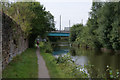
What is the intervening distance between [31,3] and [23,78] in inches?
928

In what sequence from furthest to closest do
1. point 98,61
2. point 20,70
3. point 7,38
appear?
point 98,61 → point 7,38 → point 20,70

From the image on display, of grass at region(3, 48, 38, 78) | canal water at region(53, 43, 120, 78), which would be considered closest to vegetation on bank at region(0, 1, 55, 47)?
canal water at region(53, 43, 120, 78)

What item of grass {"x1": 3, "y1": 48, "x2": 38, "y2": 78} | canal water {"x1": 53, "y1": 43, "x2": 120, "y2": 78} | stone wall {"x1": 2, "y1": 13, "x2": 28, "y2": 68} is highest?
stone wall {"x1": 2, "y1": 13, "x2": 28, "y2": 68}

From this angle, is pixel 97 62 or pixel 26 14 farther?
pixel 26 14

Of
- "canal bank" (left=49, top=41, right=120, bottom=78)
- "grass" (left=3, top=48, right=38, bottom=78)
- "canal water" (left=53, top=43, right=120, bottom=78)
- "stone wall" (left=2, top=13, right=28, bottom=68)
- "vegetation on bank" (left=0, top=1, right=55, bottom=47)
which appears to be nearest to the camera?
"canal bank" (left=49, top=41, right=120, bottom=78)

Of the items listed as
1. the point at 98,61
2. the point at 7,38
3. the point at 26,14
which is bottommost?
the point at 98,61

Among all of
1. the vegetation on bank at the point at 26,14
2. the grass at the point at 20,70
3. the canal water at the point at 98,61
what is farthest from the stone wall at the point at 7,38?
the vegetation on bank at the point at 26,14

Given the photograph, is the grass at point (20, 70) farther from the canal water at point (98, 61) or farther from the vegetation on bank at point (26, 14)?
the vegetation on bank at point (26, 14)

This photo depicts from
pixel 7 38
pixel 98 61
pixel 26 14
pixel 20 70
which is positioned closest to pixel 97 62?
pixel 98 61

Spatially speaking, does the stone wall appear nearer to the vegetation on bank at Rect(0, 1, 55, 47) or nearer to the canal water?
the canal water

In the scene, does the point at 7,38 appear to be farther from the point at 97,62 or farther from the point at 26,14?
the point at 26,14

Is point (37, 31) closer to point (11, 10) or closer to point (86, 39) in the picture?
point (11, 10)

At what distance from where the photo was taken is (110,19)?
92.4ft

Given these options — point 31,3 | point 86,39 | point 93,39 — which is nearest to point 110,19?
point 93,39
